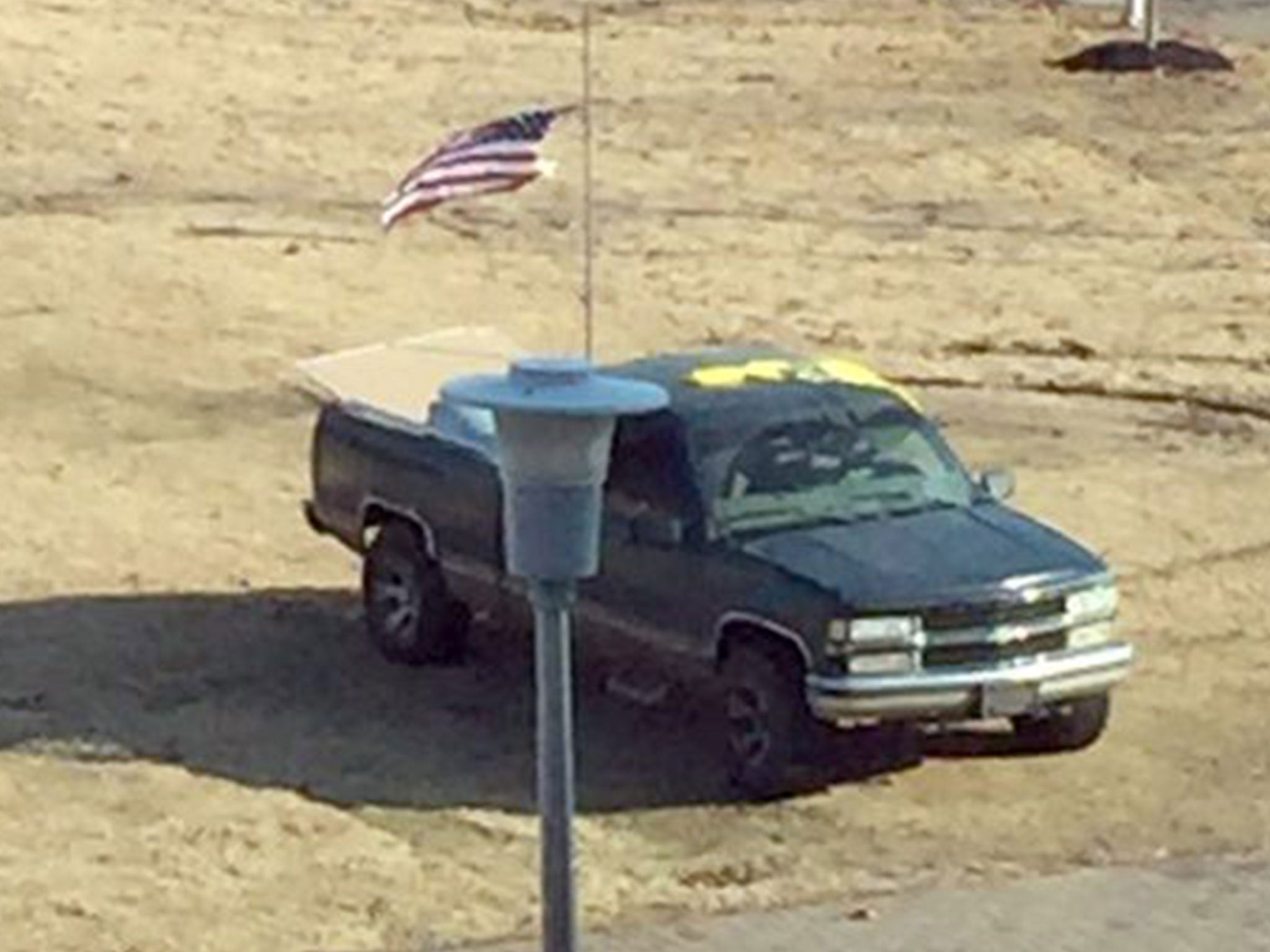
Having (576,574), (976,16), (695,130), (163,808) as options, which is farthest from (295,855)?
(976,16)

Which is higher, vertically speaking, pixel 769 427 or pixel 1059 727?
pixel 769 427

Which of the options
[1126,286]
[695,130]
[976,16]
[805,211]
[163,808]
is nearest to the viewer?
[163,808]

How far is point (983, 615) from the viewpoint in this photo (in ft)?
57.0

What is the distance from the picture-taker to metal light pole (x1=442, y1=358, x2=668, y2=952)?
11.9 meters

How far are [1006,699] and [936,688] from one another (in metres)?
0.34

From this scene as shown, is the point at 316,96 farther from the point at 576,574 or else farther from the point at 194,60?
the point at 576,574

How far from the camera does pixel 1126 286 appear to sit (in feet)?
94.8

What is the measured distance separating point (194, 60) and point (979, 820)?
18753 mm

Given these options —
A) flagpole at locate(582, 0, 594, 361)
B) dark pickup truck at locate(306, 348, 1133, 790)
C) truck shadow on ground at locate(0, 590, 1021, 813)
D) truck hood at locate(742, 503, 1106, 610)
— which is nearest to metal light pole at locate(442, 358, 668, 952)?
dark pickup truck at locate(306, 348, 1133, 790)

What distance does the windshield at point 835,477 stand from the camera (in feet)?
59.5

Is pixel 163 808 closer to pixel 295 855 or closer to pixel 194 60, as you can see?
pixel 295 855

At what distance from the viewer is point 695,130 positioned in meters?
33.4

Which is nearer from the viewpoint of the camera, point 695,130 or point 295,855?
point 295,855

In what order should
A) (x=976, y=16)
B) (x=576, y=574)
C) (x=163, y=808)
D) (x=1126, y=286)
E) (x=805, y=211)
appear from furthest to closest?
(x=976, y=16) → (x=805, y=211) → (x=1126, y=286) → (x=163, y=808) → (x=576, y=574)
